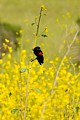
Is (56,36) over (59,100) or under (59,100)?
over

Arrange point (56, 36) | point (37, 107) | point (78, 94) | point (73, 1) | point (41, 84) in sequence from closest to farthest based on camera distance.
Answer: point (78, 94) → point (37, 107) → point (41, 84) → point (56, 36) → point (73, 1)

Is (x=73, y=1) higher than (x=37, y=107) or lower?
higher

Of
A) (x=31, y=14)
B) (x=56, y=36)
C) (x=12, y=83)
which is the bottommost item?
(x=12, y=83)

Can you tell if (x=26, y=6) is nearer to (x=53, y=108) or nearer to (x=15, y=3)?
(x=15, y=3)

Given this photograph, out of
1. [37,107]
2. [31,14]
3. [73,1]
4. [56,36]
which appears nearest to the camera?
[37,107]

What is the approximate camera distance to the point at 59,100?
19.7ft

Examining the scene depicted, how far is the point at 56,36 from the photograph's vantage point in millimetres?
18297

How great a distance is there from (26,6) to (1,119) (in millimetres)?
17186

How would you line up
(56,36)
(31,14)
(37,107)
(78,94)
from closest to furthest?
(78,94) → (37,107) → (56,36) → (31,14)

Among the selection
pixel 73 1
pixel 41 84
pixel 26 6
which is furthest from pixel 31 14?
pixel 41 84

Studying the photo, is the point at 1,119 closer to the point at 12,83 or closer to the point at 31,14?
the point at 12,83

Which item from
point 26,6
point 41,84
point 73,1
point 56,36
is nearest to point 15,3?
point 26,6

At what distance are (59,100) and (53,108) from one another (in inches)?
6.0

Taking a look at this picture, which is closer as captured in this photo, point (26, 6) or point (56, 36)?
point (56, 36)
